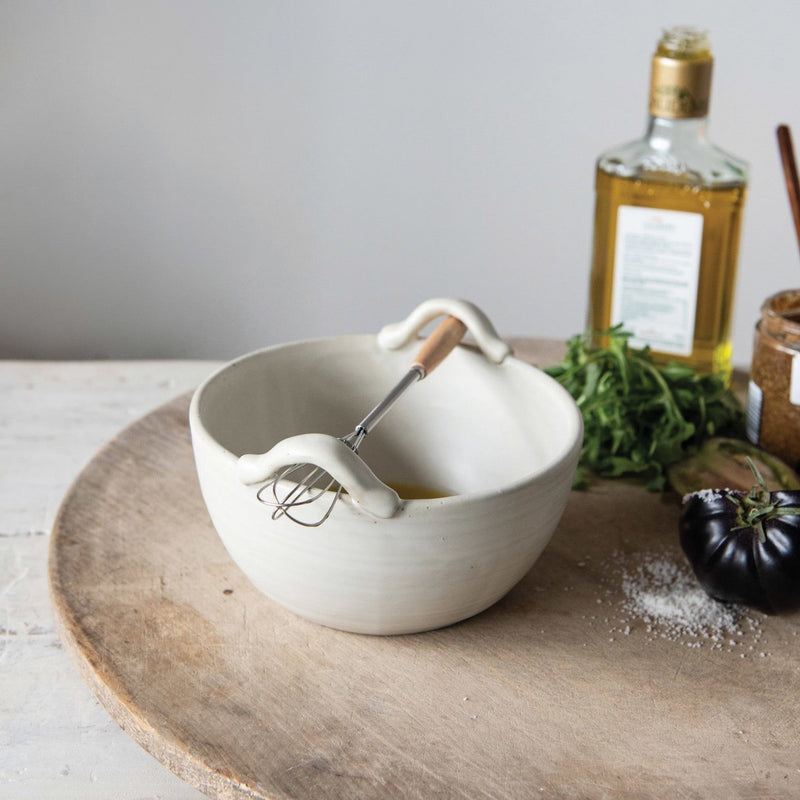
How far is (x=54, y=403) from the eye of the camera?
120 centimetres

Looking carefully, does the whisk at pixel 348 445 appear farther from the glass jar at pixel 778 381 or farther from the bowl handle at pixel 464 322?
the glass jar at pixel 778 381

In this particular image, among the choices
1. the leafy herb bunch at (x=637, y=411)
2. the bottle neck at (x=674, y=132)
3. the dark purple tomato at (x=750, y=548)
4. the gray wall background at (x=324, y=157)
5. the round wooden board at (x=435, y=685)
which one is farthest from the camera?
the gray wall background at (x=324, y=157)

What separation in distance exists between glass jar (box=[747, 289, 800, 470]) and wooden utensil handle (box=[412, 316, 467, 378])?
0.97ft

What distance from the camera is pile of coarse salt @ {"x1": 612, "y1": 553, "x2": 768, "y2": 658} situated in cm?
76

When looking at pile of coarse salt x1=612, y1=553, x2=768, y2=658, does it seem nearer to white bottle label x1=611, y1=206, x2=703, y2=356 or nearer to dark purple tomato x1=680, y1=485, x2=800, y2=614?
dark purple tomato x1=680, y1=485, x2=800, y2=614

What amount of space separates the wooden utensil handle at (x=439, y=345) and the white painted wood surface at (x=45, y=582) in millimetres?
358

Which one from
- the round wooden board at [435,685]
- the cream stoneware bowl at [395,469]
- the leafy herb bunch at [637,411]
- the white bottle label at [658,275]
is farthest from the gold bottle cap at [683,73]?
the round wooden board at [435,685]

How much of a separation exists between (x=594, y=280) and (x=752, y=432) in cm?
25

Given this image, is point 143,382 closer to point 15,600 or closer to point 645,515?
point 15,600

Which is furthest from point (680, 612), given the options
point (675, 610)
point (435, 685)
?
point (435, 685)

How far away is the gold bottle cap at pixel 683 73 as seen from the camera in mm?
1003

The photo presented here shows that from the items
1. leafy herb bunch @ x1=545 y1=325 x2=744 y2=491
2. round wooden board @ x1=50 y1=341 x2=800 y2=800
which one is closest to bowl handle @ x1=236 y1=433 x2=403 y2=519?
round wooden board @ x1=50 y1=341 x2=800 y2=800

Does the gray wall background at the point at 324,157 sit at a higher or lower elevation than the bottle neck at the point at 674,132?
lower

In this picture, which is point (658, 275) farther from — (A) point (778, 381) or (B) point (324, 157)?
(B) point (324, 157)
